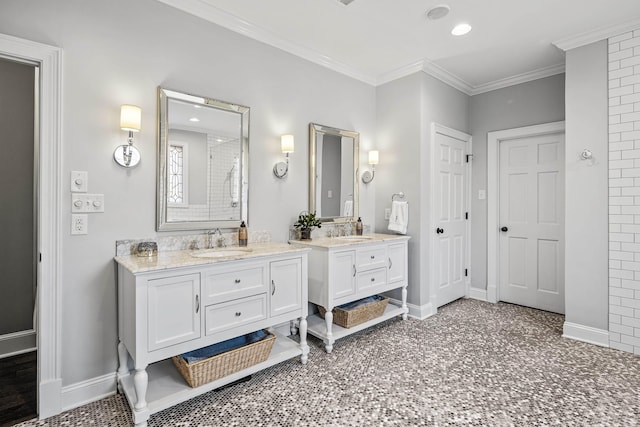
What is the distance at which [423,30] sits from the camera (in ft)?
9.33

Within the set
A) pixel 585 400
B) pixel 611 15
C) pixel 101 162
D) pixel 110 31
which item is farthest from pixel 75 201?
pixel 611 15

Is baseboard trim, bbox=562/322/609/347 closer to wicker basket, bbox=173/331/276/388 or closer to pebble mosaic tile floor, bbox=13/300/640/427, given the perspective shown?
pebble mosaic tile floor, bbox=13/300/640/427

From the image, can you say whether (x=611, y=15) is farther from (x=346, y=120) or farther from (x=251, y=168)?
(x=251, y=168)

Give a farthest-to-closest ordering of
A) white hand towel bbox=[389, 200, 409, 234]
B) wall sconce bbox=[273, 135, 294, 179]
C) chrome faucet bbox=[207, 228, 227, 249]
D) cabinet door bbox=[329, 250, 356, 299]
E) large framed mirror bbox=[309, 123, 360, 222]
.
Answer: white hand towel bbox=[389, 200, 409, 234] → large framed mirror bbox=[309, 123, 360, 222] → wall sconce bbox=[273, 135, 294, 179] → cabinet door bbox=[329, 250, 356, 299] → chrome faucet bbox=[207, 228, 227, 249]

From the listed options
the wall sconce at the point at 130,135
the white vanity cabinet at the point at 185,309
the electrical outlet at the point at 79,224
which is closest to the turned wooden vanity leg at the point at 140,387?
the white vanity cabinet at the point at 185,309

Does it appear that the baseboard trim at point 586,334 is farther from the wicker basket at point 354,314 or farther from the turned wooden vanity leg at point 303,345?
the turned wooden vanity leg at point 303,345

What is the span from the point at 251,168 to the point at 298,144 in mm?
572

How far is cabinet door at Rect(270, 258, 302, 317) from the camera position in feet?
7.61

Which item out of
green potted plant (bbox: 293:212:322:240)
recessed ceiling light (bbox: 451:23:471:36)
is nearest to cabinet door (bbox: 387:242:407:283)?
green potted plant (bbox: 293:212:322:240)

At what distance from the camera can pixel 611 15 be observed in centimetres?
259

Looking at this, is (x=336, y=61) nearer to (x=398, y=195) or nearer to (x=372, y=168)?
(x=372, y=168)

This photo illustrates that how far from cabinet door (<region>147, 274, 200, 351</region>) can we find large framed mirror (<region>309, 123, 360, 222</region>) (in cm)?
152

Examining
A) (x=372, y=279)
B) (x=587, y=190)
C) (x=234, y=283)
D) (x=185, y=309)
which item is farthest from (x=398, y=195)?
(x=185, y=309)

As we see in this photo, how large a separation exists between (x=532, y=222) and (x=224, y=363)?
3.61 meters
